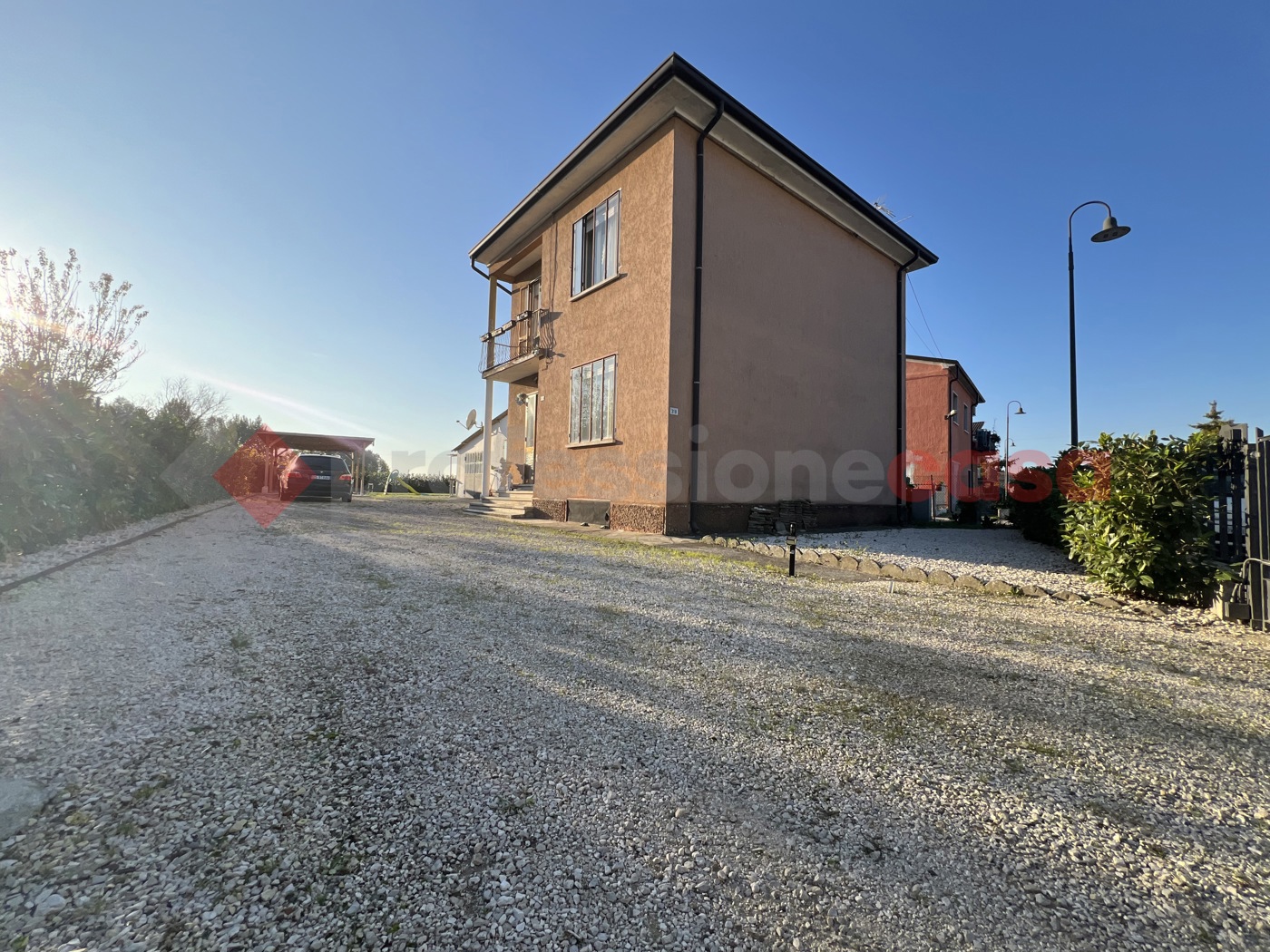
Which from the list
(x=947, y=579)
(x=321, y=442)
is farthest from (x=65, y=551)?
(x=321, y=442)

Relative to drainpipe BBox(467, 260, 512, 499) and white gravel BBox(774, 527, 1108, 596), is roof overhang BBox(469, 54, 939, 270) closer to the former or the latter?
drainpipe BBox(467, 260, 512, 499)

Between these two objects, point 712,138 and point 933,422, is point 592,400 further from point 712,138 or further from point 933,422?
point 933,422

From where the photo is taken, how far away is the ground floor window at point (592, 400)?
11148mm

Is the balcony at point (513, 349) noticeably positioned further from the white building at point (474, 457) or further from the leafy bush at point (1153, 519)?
the leafy bush at point (1153, 519)

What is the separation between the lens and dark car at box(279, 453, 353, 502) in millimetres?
17609

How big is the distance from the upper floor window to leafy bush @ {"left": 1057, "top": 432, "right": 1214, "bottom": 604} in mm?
8666

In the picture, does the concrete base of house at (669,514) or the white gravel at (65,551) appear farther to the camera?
the concrete base of house at (669,514)

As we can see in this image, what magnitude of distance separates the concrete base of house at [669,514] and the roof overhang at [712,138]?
665 centimetres

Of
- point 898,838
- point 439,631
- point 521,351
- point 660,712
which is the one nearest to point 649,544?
point 439,631

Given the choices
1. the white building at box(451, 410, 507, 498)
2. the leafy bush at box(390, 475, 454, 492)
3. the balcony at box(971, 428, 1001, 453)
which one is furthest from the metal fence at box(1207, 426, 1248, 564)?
the leafy bush at box(390, 475, 454, 492)

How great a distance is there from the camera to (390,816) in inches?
67.4

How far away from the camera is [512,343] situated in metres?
16.4

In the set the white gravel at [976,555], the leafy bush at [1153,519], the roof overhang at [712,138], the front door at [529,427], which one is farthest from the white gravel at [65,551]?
the roof overhang at [712,138]

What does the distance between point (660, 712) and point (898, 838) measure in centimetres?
108
